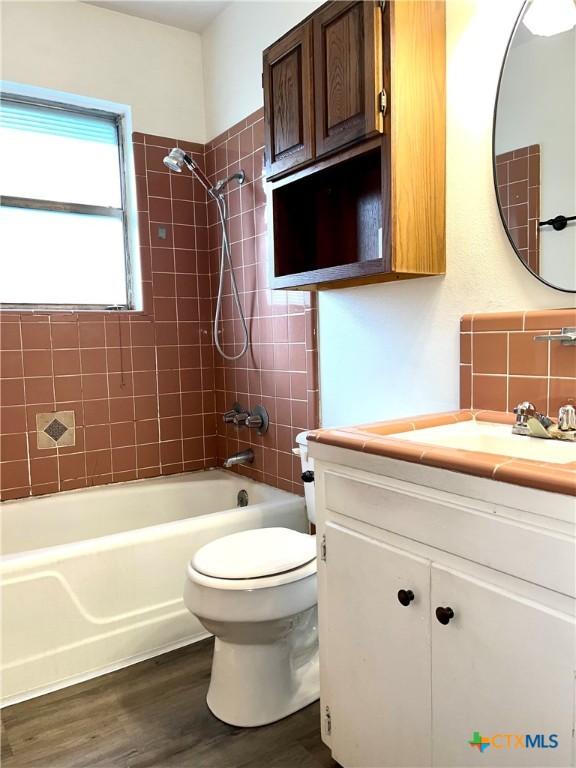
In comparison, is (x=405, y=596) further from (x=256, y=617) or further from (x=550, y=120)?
(x=550, y=120)

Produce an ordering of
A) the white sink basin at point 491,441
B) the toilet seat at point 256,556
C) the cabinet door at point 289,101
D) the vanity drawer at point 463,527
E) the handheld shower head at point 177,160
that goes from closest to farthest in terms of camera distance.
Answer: the vanity drawer at point 463,527
the white sink basin at point 491,441
the toilet seat at point 256,556
the cabinet door at point 289,101
the handheld shower head at point 177,160

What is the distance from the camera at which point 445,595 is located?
100 cm

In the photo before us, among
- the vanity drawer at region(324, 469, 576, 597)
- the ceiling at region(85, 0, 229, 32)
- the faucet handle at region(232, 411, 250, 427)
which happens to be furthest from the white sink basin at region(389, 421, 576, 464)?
the ceiling at region(85, 0, 229, 32)

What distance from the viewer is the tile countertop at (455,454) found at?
2.75 feet

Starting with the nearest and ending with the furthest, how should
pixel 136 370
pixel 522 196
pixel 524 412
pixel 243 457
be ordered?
pixel 524 412, pixel 522 196, pixel 243 457, pixel 136 370

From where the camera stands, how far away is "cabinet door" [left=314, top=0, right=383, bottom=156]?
140 centimetres

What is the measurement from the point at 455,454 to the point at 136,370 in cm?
199

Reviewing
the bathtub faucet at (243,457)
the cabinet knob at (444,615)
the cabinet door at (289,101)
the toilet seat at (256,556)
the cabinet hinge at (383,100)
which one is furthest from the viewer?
the bathtub faucet at (243,457)

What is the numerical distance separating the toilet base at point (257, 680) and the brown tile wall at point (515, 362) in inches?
32.9

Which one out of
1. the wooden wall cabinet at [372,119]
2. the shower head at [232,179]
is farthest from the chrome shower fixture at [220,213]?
the wooden wall cabinet at [372,119]

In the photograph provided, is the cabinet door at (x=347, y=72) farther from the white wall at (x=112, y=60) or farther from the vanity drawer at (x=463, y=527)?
the white wall at (x=112, y=60)

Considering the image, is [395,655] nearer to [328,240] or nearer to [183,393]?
[328,240]

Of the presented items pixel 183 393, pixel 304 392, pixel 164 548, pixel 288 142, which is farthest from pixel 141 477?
pixel 288 142

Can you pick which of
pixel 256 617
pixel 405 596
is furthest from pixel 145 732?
pixel 405 596
